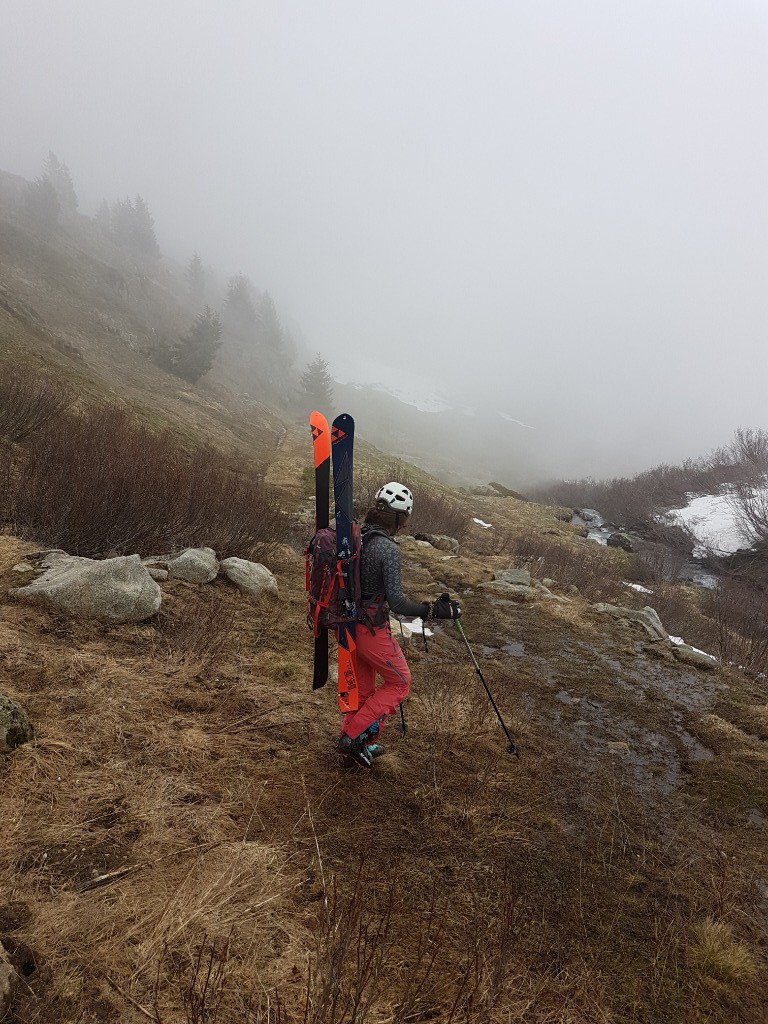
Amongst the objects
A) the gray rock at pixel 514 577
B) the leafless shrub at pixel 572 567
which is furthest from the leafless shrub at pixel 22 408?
the leafless shrub at pixel 572 567

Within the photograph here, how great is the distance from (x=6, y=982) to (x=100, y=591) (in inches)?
141

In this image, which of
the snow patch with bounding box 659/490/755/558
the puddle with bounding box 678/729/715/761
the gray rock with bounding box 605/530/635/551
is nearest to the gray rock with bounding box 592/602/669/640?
the puddle with bounding box 678/729/715/761

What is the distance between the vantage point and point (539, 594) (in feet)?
32.5

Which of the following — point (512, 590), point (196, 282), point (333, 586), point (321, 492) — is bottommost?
point (512, 590)

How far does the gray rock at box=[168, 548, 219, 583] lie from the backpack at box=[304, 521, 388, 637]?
3287 mm

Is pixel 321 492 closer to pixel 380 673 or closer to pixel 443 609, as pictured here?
pixel 443 609

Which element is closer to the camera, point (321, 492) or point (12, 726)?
point (12, 726)

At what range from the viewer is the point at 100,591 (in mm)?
4699

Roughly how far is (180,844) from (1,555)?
14.4ft

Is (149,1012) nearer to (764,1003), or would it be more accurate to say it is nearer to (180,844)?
(180,844)

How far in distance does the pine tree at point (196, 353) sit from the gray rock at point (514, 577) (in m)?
27.8

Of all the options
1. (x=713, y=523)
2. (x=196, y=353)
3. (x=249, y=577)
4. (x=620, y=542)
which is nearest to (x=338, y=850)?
(x=249, y=577)

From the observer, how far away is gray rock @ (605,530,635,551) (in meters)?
21.0

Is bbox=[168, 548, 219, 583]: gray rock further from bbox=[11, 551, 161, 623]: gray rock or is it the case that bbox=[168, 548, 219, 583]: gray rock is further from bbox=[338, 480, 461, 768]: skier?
bbox=[338, 480, 461, 768]: skier
